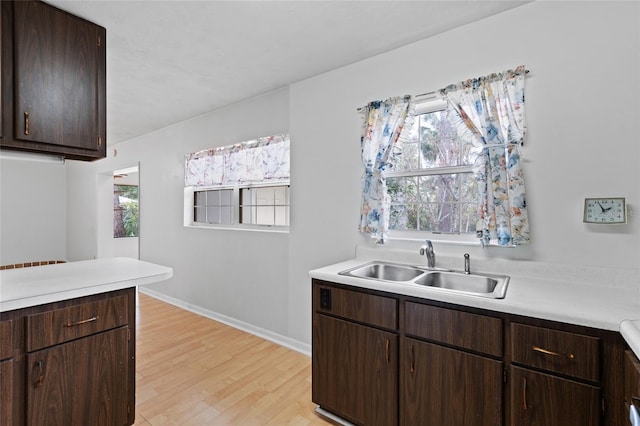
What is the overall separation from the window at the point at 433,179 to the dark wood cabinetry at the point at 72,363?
190 cm

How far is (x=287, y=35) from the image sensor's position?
208cm

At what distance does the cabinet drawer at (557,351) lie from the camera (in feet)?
3.83

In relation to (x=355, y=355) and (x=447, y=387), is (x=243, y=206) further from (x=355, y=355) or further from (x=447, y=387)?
(x=447, y=387)

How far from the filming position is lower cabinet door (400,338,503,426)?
4.51 ft

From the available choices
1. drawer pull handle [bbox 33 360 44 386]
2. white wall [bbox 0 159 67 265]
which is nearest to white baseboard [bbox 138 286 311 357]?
drawer pull handle [bbox 33 360 44 386]

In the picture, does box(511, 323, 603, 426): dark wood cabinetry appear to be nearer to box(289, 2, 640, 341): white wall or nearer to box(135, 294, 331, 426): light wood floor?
box(289, 2, 640, 341): white wall

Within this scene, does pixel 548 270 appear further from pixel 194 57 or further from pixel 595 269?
Result: pixel 194 57

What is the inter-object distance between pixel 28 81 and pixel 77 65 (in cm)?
28

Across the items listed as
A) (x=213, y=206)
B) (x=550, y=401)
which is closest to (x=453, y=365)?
(x=550, y=401)

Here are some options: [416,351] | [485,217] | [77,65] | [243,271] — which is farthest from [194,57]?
[416,351]

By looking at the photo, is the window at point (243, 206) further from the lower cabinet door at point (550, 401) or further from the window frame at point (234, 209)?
the lower cabinet door at point (550, 401)

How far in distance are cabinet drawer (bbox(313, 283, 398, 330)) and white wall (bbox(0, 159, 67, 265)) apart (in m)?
5.99

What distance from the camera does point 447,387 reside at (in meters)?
1.48

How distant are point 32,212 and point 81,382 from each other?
5836 mm
